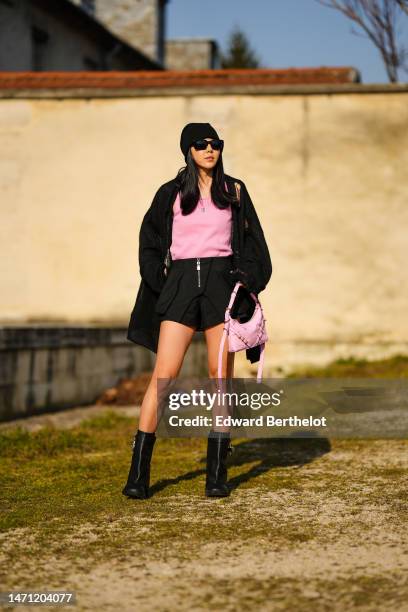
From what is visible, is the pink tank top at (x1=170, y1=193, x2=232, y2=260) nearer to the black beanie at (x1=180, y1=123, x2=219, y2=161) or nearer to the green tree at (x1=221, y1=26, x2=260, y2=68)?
the black beanie at (x1=180, y1=123, x2=219, y2=161)

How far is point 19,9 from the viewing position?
21.1 m

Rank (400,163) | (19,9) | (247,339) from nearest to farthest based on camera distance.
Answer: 1. (247,339)
2. (400,163)
3. (19,9)

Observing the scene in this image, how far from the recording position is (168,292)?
4852 millimetres

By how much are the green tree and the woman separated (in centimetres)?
5800

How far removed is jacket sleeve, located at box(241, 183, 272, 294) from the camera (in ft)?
15.9

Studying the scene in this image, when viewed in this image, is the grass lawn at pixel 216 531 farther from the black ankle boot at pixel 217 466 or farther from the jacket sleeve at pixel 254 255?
the jacket sleeve at pixel 254 255

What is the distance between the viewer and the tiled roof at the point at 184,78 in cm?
1536

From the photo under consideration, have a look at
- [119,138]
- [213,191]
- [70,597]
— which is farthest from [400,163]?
[70,597]

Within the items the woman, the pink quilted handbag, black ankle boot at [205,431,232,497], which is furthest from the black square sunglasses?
black ankle boot at [205,431,232,497]

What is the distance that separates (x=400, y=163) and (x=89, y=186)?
13.7 feet

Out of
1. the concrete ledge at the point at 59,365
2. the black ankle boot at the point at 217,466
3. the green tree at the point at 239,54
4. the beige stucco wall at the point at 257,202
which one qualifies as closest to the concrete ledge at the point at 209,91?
the beige stucco wall at the point at 257,202

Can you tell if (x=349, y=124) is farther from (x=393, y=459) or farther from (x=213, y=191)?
(x=213, y=191)

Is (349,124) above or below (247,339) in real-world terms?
above

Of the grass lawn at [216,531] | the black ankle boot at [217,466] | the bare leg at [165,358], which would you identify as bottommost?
the grass lawn at [216,531]
